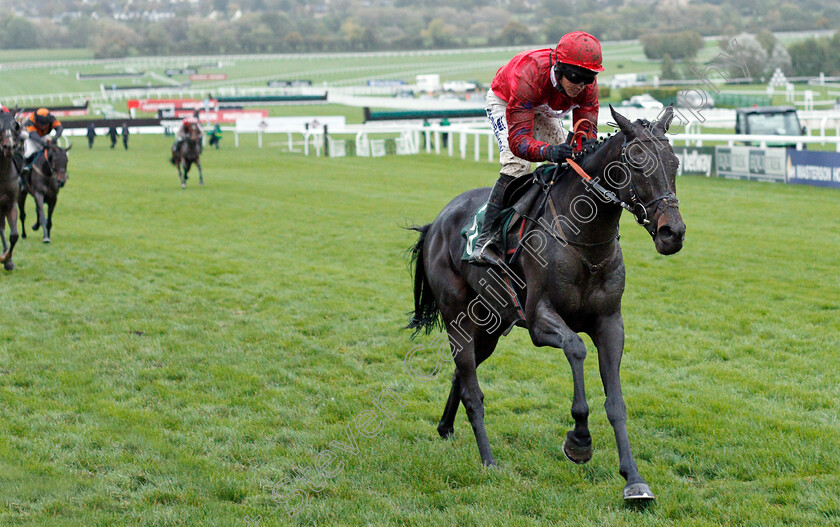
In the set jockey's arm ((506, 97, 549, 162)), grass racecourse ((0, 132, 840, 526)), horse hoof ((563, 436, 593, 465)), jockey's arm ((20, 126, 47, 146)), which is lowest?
grass racecourse ((0, 132, 840, 526))

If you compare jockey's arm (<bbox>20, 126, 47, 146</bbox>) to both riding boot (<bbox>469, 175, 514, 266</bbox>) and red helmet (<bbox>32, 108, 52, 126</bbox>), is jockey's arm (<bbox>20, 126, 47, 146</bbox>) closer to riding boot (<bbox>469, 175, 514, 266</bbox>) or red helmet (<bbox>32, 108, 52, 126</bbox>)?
red helmet (<bbox>32, 108, 52, 126</bbox>)

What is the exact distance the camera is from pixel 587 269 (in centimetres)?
423

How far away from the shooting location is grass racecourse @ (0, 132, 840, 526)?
165 inches

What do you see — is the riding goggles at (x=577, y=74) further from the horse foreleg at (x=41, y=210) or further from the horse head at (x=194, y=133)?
the horse head at (x=194, y=133)

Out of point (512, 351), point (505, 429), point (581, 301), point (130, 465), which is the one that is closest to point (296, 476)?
point (130, 465)

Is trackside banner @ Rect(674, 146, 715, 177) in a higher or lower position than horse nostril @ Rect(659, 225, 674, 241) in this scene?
→ lower

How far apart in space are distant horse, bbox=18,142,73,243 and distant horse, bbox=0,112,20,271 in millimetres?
2284

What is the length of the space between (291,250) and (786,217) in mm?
8156

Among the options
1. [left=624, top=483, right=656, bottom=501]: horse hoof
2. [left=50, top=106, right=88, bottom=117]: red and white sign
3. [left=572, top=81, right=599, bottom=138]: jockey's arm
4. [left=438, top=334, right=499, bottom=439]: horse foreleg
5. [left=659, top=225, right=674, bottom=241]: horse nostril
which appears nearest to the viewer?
[left=659, top=225, right=674, bottom=241]: horse nostril

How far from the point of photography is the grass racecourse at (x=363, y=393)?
13.7ft

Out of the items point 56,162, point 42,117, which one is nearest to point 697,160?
point 56,162

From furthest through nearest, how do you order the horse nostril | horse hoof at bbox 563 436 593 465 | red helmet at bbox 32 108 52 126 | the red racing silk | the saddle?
red helmet at bbox 32 108 52 126
the saddle
the red racing silk
horse hoof at bbox 563 436 593 465
the horse nostril

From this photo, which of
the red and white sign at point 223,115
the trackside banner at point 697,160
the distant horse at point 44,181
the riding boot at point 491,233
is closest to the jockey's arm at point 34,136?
the distant horse at point 44,181

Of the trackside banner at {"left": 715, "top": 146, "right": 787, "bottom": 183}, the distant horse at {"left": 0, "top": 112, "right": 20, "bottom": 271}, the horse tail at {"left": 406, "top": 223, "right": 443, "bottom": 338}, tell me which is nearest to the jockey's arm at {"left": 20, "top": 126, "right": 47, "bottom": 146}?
the distant horse at {"left": 0, "top": 112, "right": 20, "bottom": 271}
